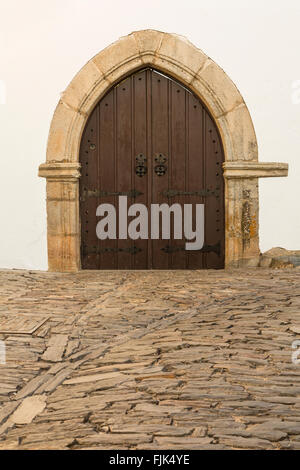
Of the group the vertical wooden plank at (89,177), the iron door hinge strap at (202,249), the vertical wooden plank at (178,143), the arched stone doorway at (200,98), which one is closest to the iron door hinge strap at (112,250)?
the vertical wooden plank at (89,177)

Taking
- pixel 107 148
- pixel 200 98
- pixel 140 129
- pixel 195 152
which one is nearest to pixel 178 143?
pixel 195 152

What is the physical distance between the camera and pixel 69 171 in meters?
5.84

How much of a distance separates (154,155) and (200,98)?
850 mm

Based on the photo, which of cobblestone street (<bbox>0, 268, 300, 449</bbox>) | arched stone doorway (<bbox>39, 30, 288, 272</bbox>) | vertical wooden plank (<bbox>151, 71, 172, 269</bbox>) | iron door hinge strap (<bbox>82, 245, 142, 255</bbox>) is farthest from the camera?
iron door hinge strap (<bbox>82, 245, 142, 255</bbox>)

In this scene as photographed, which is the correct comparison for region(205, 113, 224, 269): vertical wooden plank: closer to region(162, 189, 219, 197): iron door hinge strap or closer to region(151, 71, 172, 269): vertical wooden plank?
region(162, 189, 219, 197): iron door hinge strap

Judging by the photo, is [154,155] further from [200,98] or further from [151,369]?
[151,369]

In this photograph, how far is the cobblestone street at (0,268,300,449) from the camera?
1910 mm

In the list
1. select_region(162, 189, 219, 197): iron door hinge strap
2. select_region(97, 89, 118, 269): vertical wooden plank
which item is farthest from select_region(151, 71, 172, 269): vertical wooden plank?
select_region(97, 89, 118, 269): vertical wooden plank

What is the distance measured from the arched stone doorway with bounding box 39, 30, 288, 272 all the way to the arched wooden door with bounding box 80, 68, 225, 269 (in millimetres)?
133

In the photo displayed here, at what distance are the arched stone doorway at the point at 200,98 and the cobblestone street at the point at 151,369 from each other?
56.7 inches

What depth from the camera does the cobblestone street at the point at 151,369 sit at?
191 cm

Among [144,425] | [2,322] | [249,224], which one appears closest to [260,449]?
[144,425]

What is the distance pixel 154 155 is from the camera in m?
5.97
